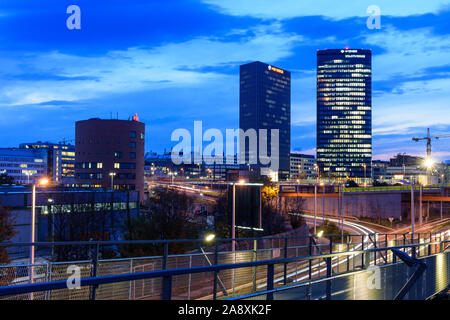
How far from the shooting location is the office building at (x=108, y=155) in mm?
99375

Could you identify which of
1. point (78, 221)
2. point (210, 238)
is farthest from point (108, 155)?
point (210, 238)

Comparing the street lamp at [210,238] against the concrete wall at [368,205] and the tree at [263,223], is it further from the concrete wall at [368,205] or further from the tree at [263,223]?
the concrete wall at [368,205]

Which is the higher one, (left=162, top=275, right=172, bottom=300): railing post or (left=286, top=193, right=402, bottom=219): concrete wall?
(left=162, top=275, right=172, bottom=300): railing post

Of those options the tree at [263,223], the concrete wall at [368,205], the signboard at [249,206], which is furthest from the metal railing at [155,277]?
the concrete wall at [368,205]

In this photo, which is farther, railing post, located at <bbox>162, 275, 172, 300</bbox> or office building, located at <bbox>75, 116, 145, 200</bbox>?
office building, located at <bbox>75, 116, 145, 200</bbox>

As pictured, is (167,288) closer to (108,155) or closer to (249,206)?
(249,206)

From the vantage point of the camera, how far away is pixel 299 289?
659 cm

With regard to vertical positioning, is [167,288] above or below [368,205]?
above

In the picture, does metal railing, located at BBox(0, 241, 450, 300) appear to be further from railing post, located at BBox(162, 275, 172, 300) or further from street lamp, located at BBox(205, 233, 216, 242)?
street lamp, located at BBox(205, 233, 216, 242)

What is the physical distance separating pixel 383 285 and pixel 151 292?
17.2ft

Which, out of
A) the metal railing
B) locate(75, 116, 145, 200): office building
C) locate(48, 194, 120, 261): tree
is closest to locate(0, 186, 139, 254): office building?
locate(48, 194, 120, 261): tree

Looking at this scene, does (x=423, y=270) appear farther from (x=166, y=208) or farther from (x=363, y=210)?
(x=363, y=210)

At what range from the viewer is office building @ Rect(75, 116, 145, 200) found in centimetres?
9938

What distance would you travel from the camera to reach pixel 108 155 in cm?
9862
